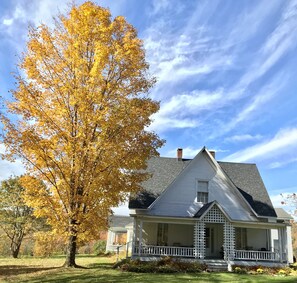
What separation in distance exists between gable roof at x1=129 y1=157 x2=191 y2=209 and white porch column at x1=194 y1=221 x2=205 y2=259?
3906mm

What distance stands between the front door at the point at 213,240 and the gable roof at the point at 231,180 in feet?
11.3

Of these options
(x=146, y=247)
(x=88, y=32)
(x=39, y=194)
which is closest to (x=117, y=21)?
(x=88, y=32)

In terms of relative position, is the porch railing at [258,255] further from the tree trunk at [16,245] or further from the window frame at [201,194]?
the tree trunk at [16,245]

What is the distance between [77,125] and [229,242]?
14.1 m

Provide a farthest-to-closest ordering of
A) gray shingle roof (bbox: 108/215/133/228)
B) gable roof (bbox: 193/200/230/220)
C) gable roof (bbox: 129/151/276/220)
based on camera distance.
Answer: gray shingle roof (bbox: 108/215/133/228) < gable roof (bbox: 129/151/276/220) < gable roof (bbox: 193/200/230/220)

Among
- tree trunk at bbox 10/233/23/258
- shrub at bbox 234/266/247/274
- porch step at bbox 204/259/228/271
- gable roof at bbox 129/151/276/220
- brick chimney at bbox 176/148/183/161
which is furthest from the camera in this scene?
tree trunk at bbox 10/233/23/258

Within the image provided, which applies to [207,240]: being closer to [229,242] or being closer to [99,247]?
[229,242]

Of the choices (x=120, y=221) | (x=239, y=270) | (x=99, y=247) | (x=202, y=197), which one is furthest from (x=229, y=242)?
(x=120, y=221)

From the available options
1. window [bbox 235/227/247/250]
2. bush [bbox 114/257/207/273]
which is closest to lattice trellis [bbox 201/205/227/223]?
bush [bbox 114/257/207/273]

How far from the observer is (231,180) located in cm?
2678

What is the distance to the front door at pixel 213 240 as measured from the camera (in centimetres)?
2586

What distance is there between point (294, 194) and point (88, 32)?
13145mm

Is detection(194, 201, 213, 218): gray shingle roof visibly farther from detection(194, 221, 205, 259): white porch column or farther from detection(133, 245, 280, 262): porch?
detection(133, 245, 280, 262): porch

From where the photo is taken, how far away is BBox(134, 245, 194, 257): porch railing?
22.8 meters
